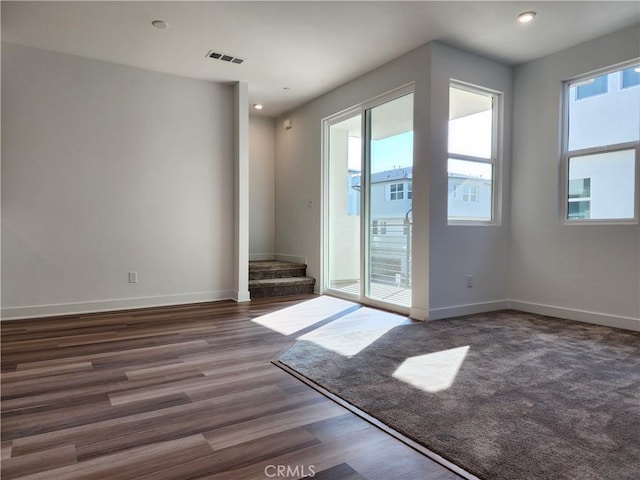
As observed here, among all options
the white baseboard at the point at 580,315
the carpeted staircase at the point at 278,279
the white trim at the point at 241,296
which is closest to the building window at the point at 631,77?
the white baseboard at the point at 580,315

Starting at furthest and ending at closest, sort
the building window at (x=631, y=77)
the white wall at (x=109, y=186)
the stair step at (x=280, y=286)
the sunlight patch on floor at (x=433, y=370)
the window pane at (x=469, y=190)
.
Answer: the stair step at (x=280, y=286) < the window pane at (x=469, y=190) < the white wall at (x=109, y=186) < the building window at (x=631, y=77) < the sunlight patch on floor at (x=433, y=370)

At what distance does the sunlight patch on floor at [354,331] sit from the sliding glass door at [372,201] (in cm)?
44

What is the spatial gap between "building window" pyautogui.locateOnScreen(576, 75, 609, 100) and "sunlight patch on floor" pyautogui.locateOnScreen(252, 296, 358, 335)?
11.1 ft

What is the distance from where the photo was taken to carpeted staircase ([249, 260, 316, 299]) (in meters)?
5.46

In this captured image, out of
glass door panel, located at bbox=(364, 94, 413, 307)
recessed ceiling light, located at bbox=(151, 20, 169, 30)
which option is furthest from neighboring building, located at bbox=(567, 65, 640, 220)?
recessed ceiling light, located at bbox=(151, 20, 169, 30)

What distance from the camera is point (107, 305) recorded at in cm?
452

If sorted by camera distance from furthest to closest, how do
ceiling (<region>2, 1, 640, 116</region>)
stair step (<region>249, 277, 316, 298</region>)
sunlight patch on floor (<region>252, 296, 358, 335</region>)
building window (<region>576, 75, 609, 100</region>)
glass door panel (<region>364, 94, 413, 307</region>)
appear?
stair step (<region>249, 277, 316, 298</region>), glass door panel (<region>364, 94, 413, 307</region>), building window (<region>576, 75, 609, 100</region>), sunlight patch on floor (<region>252, 296, 358, 335</region>), ceiling (<region>2, 1, 640, 116</region>)

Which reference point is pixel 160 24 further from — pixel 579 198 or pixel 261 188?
pixel 579 198

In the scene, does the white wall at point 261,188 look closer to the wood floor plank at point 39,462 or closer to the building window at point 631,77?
the building window at point 631,77

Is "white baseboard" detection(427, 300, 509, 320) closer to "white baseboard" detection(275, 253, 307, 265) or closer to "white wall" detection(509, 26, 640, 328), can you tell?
"white wall" detection(509, 26, 640, 328)

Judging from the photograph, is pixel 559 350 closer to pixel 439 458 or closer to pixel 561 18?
pixel 439 458

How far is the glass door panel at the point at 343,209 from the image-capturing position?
5.77 metres

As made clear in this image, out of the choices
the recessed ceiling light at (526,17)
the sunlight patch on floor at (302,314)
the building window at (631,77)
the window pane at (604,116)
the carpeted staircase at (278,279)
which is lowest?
the sunlight patch on floor at (302,314)

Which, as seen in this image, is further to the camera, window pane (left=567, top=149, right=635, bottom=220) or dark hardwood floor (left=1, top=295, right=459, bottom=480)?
window pane (left=567, top=149, right=635, bottom=220)
